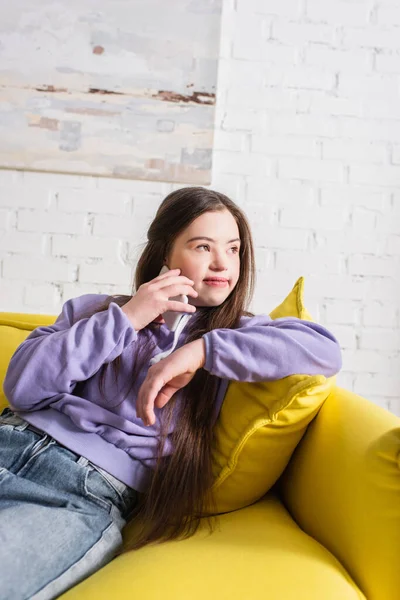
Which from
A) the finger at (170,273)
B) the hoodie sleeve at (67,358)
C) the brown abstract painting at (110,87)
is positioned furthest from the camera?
the brown abstract painting at (110,87)

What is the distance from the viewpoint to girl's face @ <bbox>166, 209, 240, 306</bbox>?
136cm

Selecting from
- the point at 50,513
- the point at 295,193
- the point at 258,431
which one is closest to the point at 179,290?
the point at 258,431

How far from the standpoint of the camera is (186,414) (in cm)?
125

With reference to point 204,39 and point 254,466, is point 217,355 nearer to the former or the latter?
point 254,466

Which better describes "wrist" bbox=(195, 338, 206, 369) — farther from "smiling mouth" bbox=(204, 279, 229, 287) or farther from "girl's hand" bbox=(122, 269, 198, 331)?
"smiling mouth" bbox=(204, 279, 229, 287)

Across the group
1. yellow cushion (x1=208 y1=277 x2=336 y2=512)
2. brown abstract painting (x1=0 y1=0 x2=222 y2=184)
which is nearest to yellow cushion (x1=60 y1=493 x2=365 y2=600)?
yellow cushion (x1=208 y1=277 x2=336 y2=512)

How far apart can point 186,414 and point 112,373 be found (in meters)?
0.17

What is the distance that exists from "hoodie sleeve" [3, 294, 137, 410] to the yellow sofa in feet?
1.15

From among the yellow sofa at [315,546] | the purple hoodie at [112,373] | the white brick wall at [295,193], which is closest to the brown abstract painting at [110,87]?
the white brick wall at [295,193]

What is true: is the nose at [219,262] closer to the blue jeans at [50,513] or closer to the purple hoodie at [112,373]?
the purple hoodie at [112,373]

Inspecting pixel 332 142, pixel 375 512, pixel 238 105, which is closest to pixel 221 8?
pixel 238 105

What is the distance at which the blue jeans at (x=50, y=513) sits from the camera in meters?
0.90

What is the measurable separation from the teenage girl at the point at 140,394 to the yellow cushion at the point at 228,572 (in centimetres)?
7

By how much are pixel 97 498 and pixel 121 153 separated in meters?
1.36
